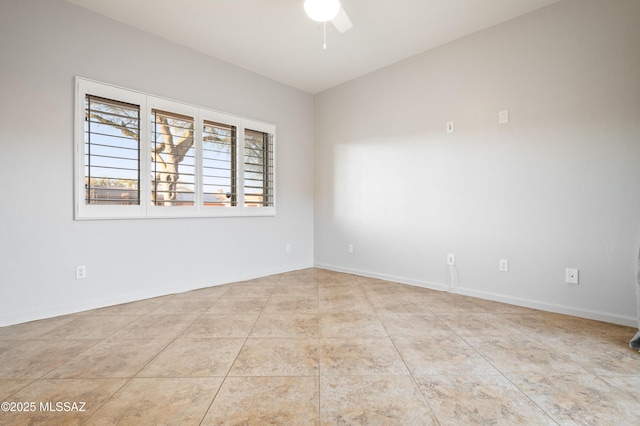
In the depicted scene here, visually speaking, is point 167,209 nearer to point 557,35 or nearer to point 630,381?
point 630,381

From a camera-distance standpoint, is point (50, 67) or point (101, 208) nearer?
point (50, 67)

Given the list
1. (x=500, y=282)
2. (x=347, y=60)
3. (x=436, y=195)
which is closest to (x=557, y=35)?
(x=436, y=195)

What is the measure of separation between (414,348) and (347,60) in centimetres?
327

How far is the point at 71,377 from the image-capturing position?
1.59 m

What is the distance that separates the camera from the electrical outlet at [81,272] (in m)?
2.64

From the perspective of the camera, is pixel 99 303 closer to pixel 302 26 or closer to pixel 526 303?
pixel 302 26

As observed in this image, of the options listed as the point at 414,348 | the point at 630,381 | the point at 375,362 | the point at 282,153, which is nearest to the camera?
the point at 630,381

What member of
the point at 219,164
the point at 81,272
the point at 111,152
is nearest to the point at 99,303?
the point at 81,272

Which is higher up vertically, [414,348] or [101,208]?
[101,208]

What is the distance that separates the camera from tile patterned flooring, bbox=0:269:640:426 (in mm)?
1317

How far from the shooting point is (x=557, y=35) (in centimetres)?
256

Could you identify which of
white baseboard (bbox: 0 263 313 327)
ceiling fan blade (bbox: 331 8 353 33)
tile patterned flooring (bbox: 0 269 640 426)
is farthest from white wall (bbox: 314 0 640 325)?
white baseboard (bbox: 0 263 313 327)

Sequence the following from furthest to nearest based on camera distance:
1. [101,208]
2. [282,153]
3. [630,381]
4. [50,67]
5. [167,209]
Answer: [282,153] → [167,209] → [101,208] → [50,67] → [630,381]

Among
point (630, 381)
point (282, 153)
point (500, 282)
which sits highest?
point (282, 153)
